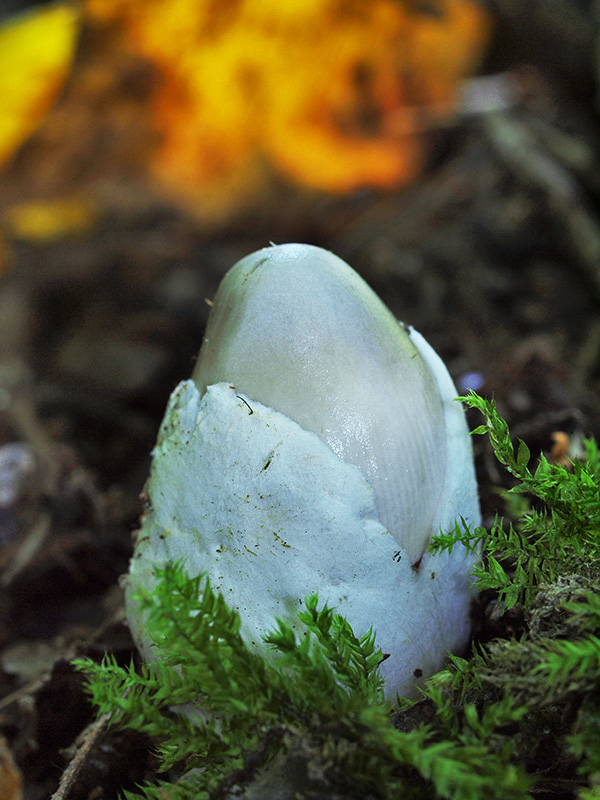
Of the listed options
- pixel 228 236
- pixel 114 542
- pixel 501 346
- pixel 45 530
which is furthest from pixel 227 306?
pixel 228 236

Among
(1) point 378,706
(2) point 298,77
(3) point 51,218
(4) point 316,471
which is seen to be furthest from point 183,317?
(1) point 378,706

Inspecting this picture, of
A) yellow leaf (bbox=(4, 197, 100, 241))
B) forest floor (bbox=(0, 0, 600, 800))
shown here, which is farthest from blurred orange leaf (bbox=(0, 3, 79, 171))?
yellow leaf (bbox=(4, 197, 100, 241))

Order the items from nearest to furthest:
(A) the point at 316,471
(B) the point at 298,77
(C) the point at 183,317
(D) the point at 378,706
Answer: (D) the point at 378,706
(A) the point at 316,471
(C) the point at 183,317
(B) the point at 298,77

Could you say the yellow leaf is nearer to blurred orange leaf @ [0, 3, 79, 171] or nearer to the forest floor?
the forest floor

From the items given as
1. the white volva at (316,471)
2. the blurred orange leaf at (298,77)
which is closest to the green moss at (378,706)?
the white volva at (316,471)

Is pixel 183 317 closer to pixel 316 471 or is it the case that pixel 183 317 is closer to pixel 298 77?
pixel 298 77

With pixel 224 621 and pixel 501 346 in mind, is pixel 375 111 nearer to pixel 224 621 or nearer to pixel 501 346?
pixel 501 346
